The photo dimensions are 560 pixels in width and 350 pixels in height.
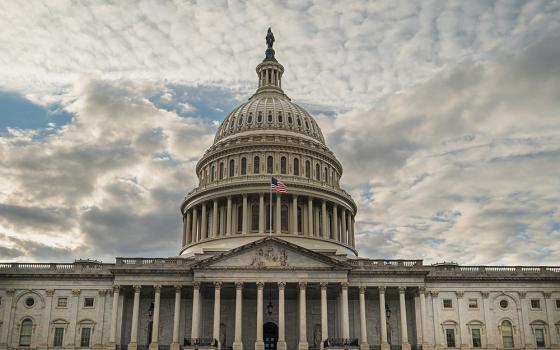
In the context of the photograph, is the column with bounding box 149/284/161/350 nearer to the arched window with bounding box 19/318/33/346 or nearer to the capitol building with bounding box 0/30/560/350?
the capitol building with bounding box 0/30/560/350

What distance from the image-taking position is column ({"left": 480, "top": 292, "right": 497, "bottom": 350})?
2557 inches

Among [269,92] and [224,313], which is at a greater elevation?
[269,92]

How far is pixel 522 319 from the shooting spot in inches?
2608

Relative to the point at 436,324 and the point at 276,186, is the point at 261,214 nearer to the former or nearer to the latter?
the point at 276,186

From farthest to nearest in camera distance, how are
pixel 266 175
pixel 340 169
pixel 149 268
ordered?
pixel 340 169
pixel 266 175
pixel 149 268

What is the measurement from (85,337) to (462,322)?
41.4 meters

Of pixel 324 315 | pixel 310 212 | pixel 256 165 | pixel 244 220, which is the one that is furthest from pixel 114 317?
pixel 256 165

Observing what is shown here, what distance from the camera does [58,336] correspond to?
64188 millimetres

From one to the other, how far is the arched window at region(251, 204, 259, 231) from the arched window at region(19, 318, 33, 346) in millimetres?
28656

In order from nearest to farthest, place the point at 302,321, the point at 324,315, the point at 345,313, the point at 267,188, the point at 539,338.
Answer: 1. the point at 302,321
2. the point at 324,315
3. the point at 345,313
4. the point at 539,338
5. the point at 267,188

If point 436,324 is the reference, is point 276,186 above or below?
above

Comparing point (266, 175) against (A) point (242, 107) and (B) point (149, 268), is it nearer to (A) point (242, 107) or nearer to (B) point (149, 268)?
(A) point (242, 107)

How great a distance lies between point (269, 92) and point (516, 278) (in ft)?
156

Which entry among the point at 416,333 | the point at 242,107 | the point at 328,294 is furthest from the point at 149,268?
the point at 242,107
